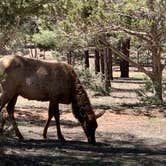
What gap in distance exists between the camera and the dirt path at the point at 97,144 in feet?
33.9

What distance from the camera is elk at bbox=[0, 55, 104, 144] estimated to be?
13062mm

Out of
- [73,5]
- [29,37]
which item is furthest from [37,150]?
[29,37]

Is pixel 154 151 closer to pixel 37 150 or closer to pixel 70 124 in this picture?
pixel 37 150

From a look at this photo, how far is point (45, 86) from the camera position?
13.5 meters

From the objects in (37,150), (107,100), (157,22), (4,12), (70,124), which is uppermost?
(4,12)

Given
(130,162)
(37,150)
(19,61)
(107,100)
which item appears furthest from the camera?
(107,100)

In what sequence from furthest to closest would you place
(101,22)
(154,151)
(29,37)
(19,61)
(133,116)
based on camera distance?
(29,37), (101,22), (133,116), (19,61), (154,151)

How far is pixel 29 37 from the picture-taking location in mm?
43188

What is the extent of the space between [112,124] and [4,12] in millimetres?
9837

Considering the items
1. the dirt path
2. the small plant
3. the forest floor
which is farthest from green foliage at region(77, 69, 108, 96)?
the dirt path

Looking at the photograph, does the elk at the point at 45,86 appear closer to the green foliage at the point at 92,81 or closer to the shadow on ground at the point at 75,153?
the shadow on ground at the point at 75,153

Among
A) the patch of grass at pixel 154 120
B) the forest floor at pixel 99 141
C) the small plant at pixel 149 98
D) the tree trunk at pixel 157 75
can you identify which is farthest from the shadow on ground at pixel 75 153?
the tree trunk at pixel 157 75

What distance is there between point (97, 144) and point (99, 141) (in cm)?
76

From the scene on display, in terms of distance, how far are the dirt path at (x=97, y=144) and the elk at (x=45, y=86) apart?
0.76 meters
